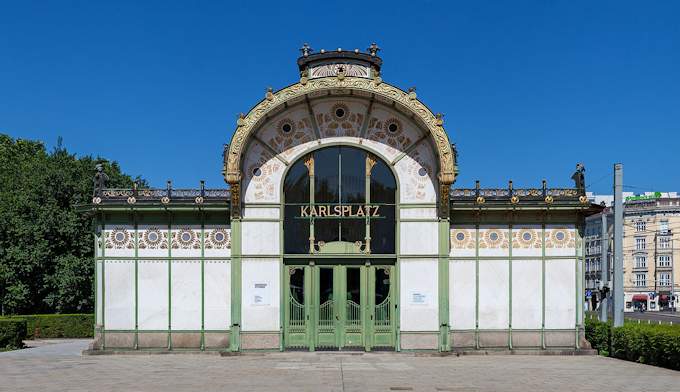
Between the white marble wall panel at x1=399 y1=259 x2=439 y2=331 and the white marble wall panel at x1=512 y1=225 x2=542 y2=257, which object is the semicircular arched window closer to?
the white marble wall panel at x1=399 y1=259 x2=439 y2=331

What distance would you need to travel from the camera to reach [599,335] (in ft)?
91.4

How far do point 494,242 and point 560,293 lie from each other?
2.89 m

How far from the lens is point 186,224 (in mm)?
27531

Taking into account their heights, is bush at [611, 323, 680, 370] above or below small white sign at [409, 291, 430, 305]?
below

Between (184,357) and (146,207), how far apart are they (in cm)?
526

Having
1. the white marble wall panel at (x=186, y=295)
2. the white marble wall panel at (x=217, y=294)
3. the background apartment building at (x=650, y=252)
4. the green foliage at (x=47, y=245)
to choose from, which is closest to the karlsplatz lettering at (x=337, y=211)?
the white marble wall panel at (x=217, y=294)

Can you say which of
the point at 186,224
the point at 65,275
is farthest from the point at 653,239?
the point at 186,224

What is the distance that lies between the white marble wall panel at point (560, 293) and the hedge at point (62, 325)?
23.5m

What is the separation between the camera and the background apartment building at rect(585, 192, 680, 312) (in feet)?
346

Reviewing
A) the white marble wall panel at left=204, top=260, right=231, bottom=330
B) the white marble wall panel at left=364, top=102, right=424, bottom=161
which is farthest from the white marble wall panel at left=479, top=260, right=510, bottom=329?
the white marble wall panel at left=204, top=260, right=231, bottom=330

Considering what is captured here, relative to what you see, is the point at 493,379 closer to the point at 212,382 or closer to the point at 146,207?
the point at 212,382

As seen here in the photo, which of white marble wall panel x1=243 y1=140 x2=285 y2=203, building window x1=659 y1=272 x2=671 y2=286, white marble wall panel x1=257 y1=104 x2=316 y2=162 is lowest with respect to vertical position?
building window x1=659 y1=272 x2=671 y2=286

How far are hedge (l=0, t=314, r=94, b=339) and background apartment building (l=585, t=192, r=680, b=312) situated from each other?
7870cm

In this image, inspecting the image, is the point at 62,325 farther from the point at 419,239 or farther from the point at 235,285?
the point at 419,239
